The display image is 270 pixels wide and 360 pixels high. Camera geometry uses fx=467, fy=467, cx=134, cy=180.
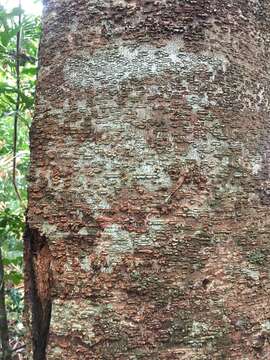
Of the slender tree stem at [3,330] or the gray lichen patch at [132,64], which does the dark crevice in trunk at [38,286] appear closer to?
the gray lichen patch at [132,64]

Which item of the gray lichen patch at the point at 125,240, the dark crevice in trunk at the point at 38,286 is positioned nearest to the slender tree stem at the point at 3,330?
the dark crevice in trunk at the point at 38,286

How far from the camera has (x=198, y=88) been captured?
75 centimetres

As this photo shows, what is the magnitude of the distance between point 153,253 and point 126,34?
1.16 feet

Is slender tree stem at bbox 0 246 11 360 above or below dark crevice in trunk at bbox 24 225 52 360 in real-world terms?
below

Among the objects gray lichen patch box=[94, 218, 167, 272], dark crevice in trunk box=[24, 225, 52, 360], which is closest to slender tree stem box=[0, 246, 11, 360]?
dark crevice in trunk box=[24, 225, 52, 360]

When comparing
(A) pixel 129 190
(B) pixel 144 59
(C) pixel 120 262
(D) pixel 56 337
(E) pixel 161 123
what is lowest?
(D) pixel 56 337

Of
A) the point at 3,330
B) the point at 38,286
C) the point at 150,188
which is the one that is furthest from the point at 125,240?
the point at 3,330

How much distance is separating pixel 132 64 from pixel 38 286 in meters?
0.40

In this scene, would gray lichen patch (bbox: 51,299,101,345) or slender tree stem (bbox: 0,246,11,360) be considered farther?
slender tree stem (bbox: 0,246,11,360)

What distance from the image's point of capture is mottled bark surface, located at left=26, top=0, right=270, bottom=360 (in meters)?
0.70

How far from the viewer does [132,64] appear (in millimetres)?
750

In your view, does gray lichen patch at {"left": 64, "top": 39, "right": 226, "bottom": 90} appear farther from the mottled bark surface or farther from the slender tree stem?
the slender tree stem

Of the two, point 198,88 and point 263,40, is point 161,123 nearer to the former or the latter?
point 198,88

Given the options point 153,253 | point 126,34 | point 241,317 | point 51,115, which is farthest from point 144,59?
point 241,317
